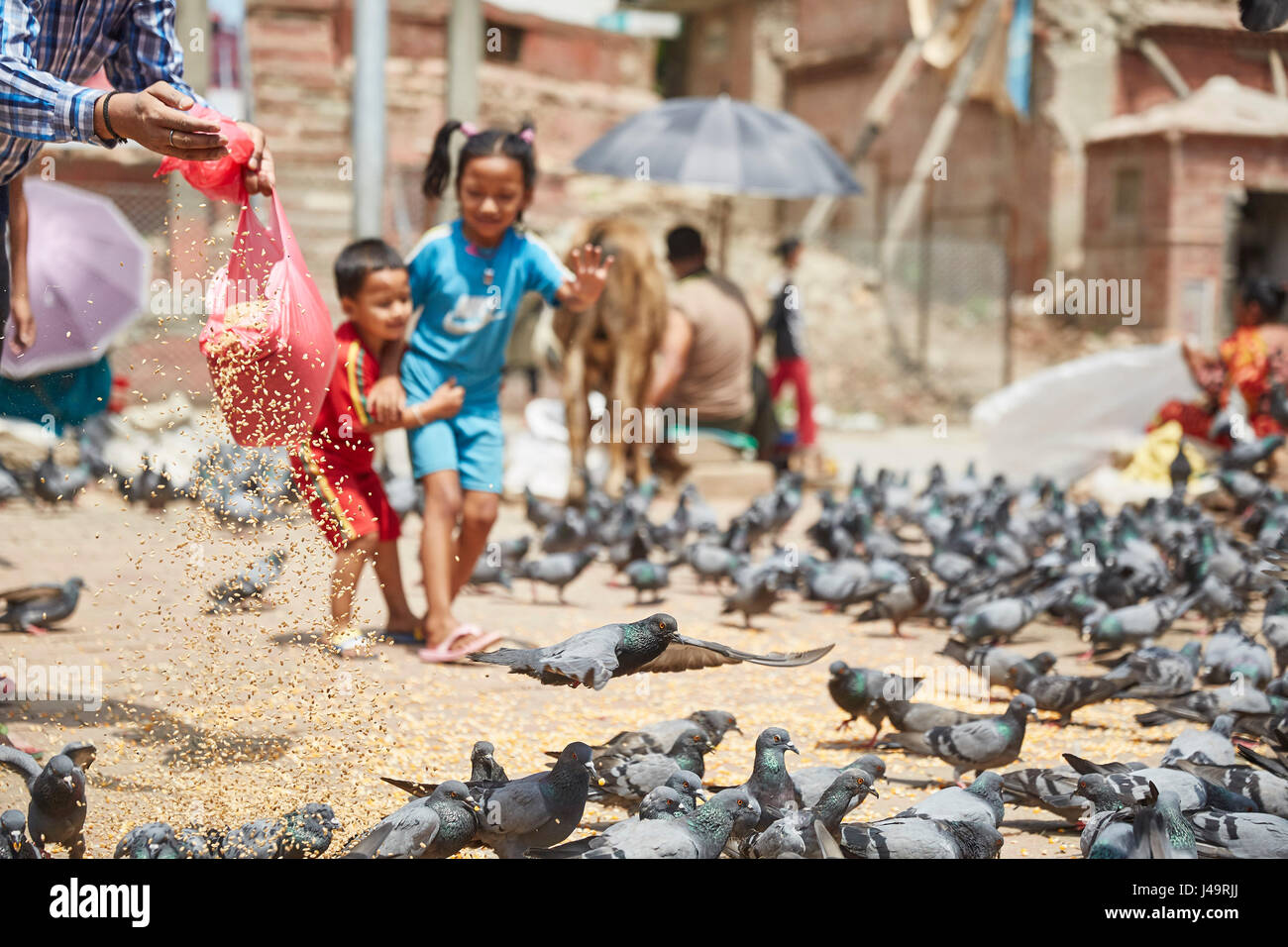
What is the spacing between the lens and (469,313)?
15.8 feet

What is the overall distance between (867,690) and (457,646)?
1578 mm

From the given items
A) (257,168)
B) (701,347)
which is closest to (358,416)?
(257,168)

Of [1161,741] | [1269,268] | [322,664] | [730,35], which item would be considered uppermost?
[730,35]

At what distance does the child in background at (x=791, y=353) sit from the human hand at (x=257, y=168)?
24.4 feet

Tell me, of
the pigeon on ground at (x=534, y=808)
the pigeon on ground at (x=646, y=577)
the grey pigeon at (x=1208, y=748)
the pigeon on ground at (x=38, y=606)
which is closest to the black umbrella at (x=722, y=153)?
the pigeon on ground at (x=646, y=577)

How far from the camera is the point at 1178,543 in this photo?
21.6 ft

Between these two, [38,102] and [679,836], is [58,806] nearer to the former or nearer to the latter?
[679,836]

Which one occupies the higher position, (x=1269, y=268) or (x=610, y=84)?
(x=610, y=84)

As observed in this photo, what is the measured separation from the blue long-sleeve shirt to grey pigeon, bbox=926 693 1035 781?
2.69m

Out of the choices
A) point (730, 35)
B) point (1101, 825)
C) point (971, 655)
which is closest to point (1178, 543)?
point (971, 655)

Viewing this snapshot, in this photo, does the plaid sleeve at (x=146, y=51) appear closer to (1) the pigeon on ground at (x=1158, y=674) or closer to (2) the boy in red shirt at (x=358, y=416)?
(2) the boy in red shirt at (x=358, y=416)
